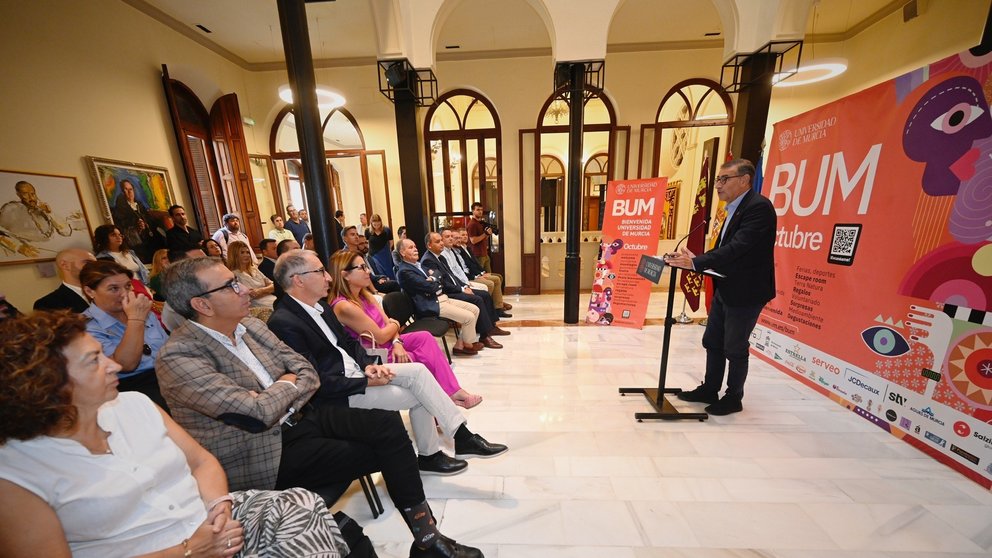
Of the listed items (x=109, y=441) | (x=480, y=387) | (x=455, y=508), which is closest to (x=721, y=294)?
(x=480, y=387)

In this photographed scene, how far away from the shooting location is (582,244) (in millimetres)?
5852

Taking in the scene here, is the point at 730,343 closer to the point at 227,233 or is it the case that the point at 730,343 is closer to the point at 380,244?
the point at 380,244

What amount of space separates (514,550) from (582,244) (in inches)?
197

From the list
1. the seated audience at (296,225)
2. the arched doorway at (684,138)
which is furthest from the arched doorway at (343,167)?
the arched doorway at (684,138)

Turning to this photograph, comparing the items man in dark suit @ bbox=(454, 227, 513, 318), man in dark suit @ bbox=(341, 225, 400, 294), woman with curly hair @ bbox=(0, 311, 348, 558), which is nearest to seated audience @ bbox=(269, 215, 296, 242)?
man in dark suit @ bbox=(341, 225, 400, 294)

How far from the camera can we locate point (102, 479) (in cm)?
80

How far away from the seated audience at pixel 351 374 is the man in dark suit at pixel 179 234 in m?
3.68

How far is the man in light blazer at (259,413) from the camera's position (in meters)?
1.14

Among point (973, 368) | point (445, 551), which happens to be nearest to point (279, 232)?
point (445, 551)

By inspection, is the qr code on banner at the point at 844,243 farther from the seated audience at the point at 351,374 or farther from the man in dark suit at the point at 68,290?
the man in dark suit at the point at 68,290

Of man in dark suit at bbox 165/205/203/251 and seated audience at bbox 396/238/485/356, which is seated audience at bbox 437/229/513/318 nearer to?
seated audience at bbox 396/238/485/356

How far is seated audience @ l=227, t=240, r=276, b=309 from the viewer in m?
3.21

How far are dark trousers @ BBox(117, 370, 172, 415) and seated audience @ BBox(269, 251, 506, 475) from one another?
2.46 ft

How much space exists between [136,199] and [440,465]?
499 cm
